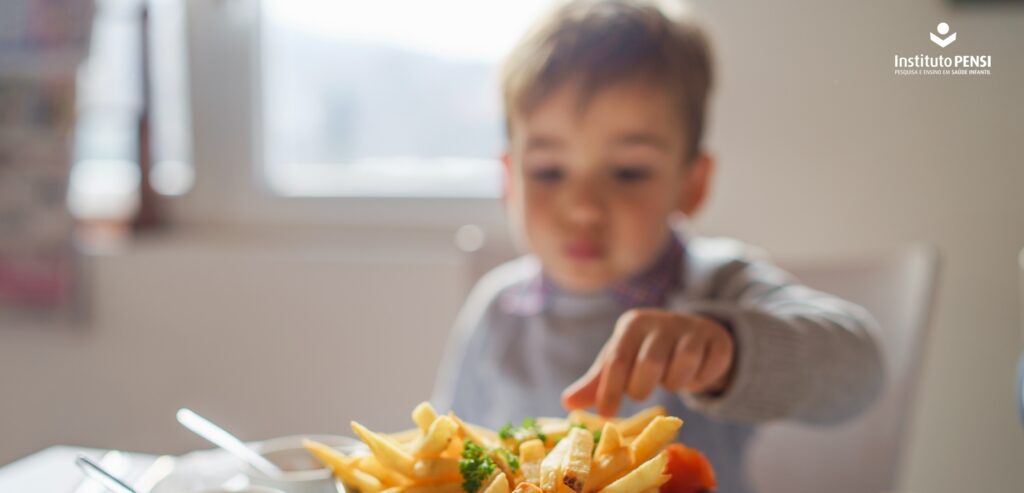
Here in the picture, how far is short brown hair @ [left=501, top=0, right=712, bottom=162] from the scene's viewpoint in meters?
0.69

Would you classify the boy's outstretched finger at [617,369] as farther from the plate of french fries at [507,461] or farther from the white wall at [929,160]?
the white wall at [929,160]


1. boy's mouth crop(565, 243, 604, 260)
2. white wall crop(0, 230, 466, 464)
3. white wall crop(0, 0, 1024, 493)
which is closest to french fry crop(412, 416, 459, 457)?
white wall crop(0, 0, 1024, 493)

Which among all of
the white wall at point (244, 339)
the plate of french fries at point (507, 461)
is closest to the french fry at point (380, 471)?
the plate of french fries at point (507, 461)

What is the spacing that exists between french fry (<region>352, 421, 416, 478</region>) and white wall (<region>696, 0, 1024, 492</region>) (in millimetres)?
292

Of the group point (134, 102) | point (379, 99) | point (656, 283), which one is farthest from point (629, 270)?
point (134, 102)

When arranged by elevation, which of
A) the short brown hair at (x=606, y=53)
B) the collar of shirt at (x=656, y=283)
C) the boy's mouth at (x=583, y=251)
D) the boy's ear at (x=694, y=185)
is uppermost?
the short brown hair at (x=606, y=53)

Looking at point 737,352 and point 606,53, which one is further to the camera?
point 606,53

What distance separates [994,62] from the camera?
16.9 inches

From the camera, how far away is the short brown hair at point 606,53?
2.26 ft

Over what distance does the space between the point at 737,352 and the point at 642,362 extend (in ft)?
0.33

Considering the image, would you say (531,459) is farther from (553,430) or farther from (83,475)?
(83,475)

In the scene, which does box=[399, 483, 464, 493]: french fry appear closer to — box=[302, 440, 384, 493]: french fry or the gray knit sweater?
box=[302, 440, 384, 493]: french fry

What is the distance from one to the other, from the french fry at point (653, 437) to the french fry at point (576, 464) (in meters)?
0.02

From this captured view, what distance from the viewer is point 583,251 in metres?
0.74
